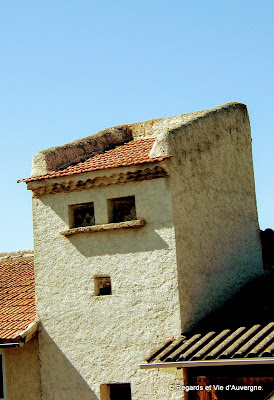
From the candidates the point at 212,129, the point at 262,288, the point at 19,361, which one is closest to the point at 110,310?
the point at 19,361

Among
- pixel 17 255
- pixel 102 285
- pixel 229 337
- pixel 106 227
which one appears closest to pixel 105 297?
pixel 102 285

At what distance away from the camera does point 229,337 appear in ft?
43.6

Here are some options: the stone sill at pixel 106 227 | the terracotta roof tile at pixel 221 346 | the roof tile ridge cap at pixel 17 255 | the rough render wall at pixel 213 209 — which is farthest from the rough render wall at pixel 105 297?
the roof tile ridge cap at pixel 17 255

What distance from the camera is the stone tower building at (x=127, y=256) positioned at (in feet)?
46.9

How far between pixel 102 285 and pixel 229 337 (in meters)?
3.20

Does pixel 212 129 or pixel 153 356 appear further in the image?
pixel 212 129

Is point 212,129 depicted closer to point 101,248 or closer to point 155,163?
point 155,163

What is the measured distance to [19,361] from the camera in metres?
15.5

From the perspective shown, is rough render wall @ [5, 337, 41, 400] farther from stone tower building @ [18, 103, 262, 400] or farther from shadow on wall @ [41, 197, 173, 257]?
shadow on wall @ [41, 197, 173, 257]

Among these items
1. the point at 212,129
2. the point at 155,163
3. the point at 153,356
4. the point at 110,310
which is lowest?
the point at 153,356

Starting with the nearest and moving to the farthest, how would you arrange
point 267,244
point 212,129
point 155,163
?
1. point 155,163
2. point 212,129
3. point 267,244

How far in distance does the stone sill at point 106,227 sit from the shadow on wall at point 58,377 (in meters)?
2.23

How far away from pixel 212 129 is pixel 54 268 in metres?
4.88

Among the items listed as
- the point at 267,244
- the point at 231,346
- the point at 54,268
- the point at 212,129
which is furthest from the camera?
the point at 267,244
